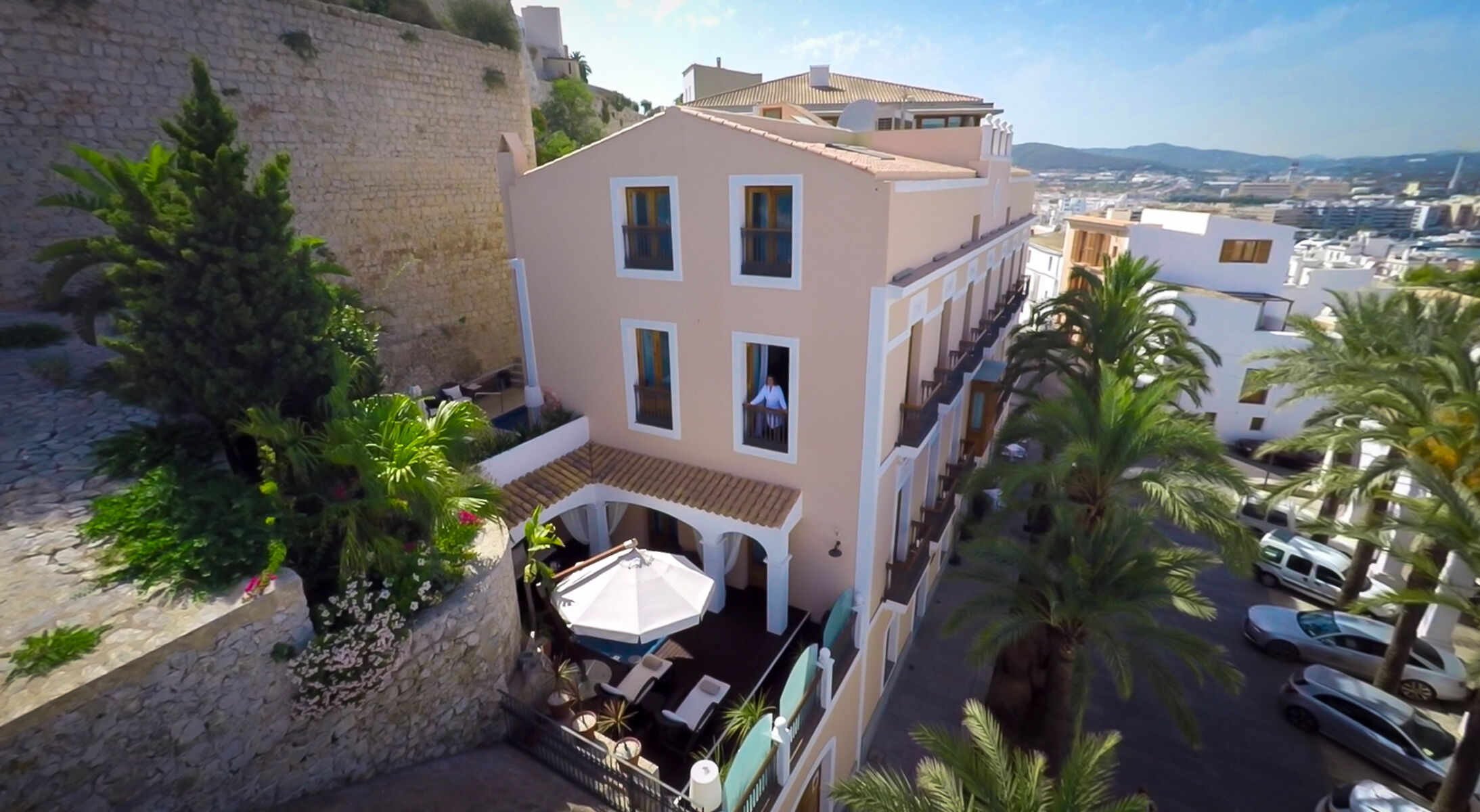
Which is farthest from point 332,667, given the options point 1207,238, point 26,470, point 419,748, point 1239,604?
point 1207,238

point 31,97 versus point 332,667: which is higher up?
→ point 31,97

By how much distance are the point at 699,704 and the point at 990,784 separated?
12.2 ft

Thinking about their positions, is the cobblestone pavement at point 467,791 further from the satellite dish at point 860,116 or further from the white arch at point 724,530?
the satellite dish at point 860,116

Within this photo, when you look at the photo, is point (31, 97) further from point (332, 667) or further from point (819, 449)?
point (819, 449)

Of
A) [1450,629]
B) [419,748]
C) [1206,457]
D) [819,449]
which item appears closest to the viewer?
[419,748]

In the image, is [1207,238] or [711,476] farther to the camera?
[1207,238]

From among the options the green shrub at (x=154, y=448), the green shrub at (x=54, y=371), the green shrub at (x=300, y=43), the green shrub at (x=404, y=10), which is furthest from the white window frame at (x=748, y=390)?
the green shrub at (x=404, y=10)

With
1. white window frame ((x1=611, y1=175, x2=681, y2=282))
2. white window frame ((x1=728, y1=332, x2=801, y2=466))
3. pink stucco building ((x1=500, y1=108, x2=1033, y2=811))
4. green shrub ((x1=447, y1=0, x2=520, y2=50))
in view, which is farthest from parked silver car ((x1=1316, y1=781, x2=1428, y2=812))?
green shrub ((x1=447, y1=0, x2=520, y2=50))

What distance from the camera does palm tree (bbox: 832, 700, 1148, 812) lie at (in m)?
5.87

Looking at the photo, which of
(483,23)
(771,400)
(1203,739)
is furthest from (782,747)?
(483,23)

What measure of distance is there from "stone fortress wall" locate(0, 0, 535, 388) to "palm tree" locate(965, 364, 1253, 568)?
1410 cm

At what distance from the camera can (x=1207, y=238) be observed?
25.5 metres

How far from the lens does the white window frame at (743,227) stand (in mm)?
8398

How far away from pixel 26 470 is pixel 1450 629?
24.6m
